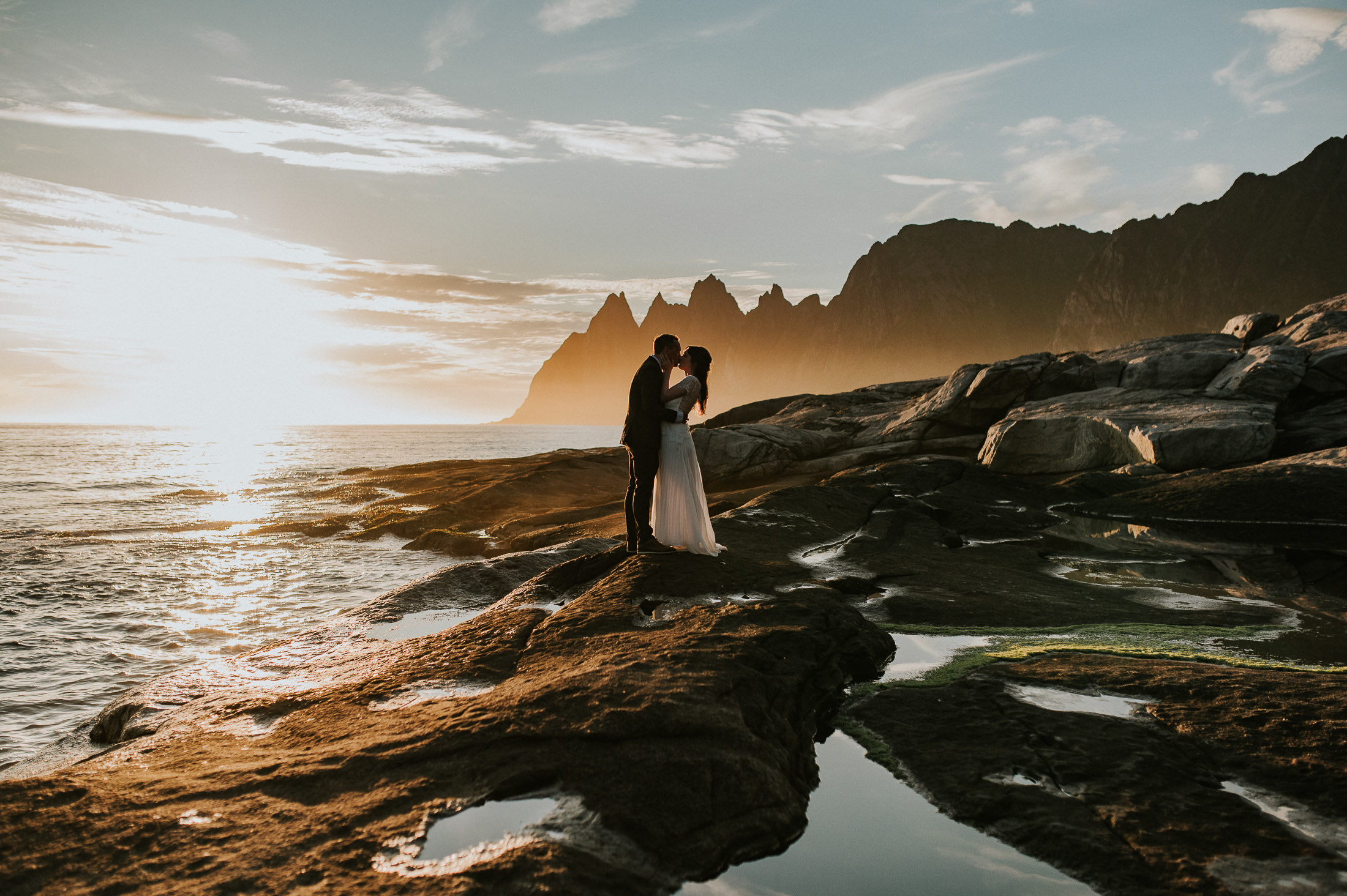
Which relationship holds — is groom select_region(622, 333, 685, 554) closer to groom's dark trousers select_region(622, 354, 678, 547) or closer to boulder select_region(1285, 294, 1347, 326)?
groom's dark trousers select_region(622, 354, 678, 547)

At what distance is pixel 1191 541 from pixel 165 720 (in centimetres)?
1467

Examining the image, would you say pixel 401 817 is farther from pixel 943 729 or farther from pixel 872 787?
pixel 943 729

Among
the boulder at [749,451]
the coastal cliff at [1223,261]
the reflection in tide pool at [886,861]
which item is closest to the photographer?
the reflection in tide pool at [886,861]

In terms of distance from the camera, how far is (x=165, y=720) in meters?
5.83

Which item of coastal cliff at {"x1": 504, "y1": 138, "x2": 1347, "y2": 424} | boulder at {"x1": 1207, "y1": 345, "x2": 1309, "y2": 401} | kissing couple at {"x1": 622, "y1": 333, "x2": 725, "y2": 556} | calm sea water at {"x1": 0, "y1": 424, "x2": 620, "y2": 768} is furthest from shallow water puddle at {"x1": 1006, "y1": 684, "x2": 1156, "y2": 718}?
coastal cliff at {"x1": 504, "y1": 138, "x2": 1347, "y2": 424}

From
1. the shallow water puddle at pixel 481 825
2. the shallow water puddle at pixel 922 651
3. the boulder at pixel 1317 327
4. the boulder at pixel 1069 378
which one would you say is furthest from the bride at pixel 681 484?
the boulder at pixel 1317 327

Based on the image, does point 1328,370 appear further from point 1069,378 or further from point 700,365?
point 700,365

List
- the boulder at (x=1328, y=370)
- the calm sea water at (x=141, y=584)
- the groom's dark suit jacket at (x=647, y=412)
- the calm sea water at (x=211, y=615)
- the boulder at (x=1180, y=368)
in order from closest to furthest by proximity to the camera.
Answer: the calm sea water at (x=211, y=615), the groom's dark suit jacket at (x=647, y=412), the calm sea water at (x=141, y=584), the boulder at (x=1328, y=370), the boulder at (x=1180, y=368)

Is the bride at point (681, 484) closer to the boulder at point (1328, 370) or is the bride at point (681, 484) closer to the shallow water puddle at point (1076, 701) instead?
the shallow water puddle at point (1076, 701)

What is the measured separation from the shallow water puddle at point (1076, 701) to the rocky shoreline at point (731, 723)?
3 cm

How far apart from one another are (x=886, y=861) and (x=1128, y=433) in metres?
17.1

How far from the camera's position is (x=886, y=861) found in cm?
345

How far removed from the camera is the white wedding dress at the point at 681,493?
25.6 ft

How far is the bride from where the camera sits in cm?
780
